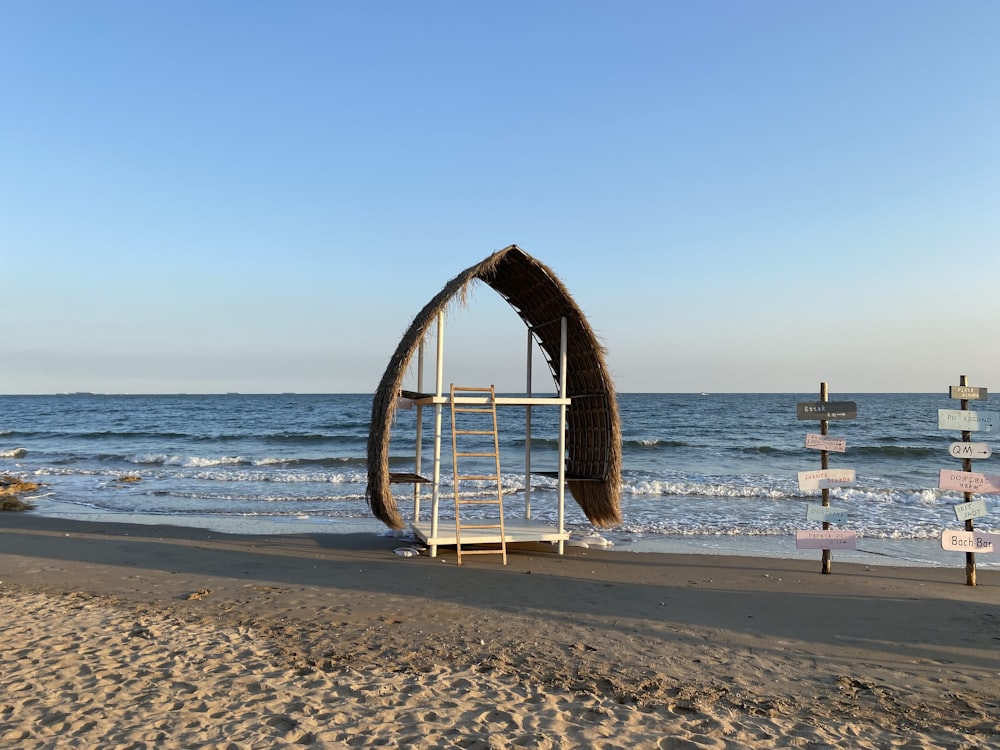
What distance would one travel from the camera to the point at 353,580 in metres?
7.41

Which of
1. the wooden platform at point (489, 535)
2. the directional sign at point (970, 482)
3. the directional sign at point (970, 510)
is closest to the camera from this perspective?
the directional sign at point (970, 482)

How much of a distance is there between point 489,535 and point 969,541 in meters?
5.31

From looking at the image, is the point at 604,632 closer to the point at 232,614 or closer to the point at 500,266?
the point at 232,614

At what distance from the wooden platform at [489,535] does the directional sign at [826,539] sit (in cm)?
280

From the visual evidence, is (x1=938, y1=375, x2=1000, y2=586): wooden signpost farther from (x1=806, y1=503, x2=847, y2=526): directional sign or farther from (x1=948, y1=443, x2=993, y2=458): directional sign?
(x1=806, y1=503, x2=847, y2=526): directional sign

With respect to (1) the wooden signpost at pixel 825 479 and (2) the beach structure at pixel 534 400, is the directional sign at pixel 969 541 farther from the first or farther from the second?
(2) the beach structure at pixel 534 400

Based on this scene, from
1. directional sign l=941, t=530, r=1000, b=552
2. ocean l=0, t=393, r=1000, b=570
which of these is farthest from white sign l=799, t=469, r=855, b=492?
directional sign l=941, t=530, r=1000, b=552

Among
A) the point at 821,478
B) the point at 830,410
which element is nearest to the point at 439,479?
the point at 821,478

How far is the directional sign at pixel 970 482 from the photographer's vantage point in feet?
23.6

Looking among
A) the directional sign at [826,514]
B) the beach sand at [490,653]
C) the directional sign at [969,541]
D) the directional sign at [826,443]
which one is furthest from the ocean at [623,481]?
the beach sand at [490,653]

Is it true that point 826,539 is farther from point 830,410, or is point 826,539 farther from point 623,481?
point 623,481

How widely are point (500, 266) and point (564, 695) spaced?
19.2 feet

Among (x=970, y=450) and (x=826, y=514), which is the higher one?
(x=970, y=450)

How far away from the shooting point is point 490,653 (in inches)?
203
